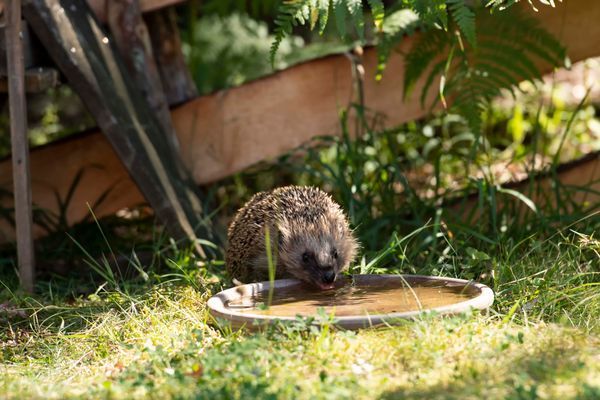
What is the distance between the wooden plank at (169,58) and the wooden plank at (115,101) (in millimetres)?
560

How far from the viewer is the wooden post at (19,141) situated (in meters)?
5.46

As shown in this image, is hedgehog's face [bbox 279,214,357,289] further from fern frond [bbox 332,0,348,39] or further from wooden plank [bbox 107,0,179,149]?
wooden plank [bbox 107,0,179,149]

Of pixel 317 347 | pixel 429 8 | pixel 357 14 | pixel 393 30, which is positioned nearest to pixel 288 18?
pixel 357 14

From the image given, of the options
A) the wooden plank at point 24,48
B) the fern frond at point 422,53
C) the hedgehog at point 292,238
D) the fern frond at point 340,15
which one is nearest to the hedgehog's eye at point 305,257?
the hedgehog at point 292,238

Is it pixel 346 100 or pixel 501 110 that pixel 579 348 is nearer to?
pixel 346 100

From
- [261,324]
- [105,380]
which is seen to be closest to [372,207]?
[261,324]

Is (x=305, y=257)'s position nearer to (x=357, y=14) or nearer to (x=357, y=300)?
(x=357, y=300)

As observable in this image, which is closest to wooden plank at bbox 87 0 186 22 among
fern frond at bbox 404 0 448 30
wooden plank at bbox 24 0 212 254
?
wooden plank at bbox 24 0 212 254

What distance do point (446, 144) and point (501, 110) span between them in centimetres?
103

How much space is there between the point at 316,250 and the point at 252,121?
5.31ft

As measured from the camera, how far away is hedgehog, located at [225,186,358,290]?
17.9ft

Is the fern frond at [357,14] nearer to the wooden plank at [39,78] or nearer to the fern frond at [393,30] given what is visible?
the fern frond at [393,30]

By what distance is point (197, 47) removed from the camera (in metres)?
9.49

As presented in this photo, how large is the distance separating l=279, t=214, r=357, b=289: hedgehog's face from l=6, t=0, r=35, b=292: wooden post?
5.04 ft
